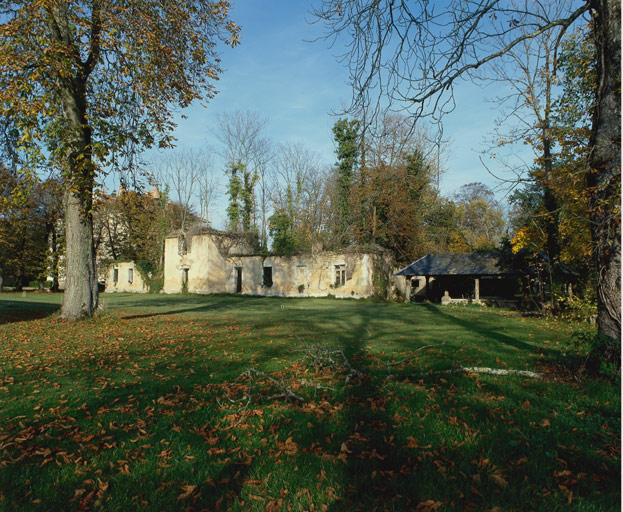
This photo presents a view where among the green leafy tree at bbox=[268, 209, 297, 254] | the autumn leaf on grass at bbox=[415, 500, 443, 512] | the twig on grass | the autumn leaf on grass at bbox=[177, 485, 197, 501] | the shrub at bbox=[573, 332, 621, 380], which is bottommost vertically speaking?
the autumn leaf on grass at bbox=[415, 500, 443, 512]

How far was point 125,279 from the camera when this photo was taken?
3828 cm

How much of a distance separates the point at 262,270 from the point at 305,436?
27997mm

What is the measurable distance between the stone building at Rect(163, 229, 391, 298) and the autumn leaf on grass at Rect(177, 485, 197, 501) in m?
25.3

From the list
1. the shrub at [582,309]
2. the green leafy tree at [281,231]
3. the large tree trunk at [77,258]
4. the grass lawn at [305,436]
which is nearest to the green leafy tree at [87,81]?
the large tree trunk at [77,258]

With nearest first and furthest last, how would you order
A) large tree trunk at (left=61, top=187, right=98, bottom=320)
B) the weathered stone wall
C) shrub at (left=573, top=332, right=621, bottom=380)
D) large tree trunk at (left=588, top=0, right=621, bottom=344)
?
large tree trunk at (left=588, top=0, right=621, bottom=344), shrub at (left=573, top=332, right=621, bottom=380), large tree trunk at (left=61, top=187, right=98, bottom=320), the weathered stone wall

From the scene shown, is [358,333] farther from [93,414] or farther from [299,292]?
[299,292]

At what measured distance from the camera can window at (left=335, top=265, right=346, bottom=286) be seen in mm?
28562

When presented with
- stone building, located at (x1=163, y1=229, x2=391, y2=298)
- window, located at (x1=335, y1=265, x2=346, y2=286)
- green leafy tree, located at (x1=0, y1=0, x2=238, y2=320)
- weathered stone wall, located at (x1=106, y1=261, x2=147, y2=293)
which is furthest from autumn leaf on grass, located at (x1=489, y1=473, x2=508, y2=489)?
weathered stone wall, located at (x1=106, y1=261, x2=147, y2=293)

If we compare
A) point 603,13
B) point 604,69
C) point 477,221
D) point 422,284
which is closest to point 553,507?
point 604,69

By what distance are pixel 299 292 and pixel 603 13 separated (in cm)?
2617

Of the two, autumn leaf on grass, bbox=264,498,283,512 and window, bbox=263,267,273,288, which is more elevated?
window, bbox=263,267,273,288

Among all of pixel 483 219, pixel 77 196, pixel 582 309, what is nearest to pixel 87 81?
pixel 77 196

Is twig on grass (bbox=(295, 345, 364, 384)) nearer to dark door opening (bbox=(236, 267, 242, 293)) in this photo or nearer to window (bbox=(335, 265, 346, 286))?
window (bbox=(335, 265, 346, 286))

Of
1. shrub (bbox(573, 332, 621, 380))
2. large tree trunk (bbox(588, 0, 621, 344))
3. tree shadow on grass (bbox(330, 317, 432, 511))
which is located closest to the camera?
tree shadow on grass (bbox(330, 317, 432, 511))
